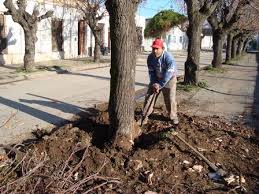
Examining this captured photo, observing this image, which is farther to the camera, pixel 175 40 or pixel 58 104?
pixel 175 40

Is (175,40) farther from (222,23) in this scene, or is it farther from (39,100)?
(39,100)

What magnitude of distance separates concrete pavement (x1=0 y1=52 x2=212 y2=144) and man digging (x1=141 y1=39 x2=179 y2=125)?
1.88 metres

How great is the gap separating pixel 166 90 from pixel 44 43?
19614 millimetres

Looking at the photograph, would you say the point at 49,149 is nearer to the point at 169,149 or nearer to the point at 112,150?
the point at 112,150

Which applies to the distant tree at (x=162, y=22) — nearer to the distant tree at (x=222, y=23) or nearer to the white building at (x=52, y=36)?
the white building at (x=52, y=36)

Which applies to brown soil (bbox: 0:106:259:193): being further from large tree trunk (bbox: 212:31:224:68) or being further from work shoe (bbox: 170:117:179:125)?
large tree trunk (bbox: 212:31:224:68)

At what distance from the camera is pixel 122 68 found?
6.00 meters

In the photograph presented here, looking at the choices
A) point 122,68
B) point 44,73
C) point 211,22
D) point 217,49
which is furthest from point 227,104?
point 217,49

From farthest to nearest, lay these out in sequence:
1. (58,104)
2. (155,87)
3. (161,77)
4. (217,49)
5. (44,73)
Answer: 1. (217,49)
2. (44,73)
3. (58,104)
4. (161,77)
5. (155,87)

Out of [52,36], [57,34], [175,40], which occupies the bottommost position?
[52,36]

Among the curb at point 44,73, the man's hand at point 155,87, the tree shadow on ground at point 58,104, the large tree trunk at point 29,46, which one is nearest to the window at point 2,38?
the curb at point 44,73

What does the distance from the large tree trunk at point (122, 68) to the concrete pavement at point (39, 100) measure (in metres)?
1.44

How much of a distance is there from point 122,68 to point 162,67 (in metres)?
1.58

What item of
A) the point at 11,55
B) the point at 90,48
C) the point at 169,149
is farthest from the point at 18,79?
the point at 90,48
